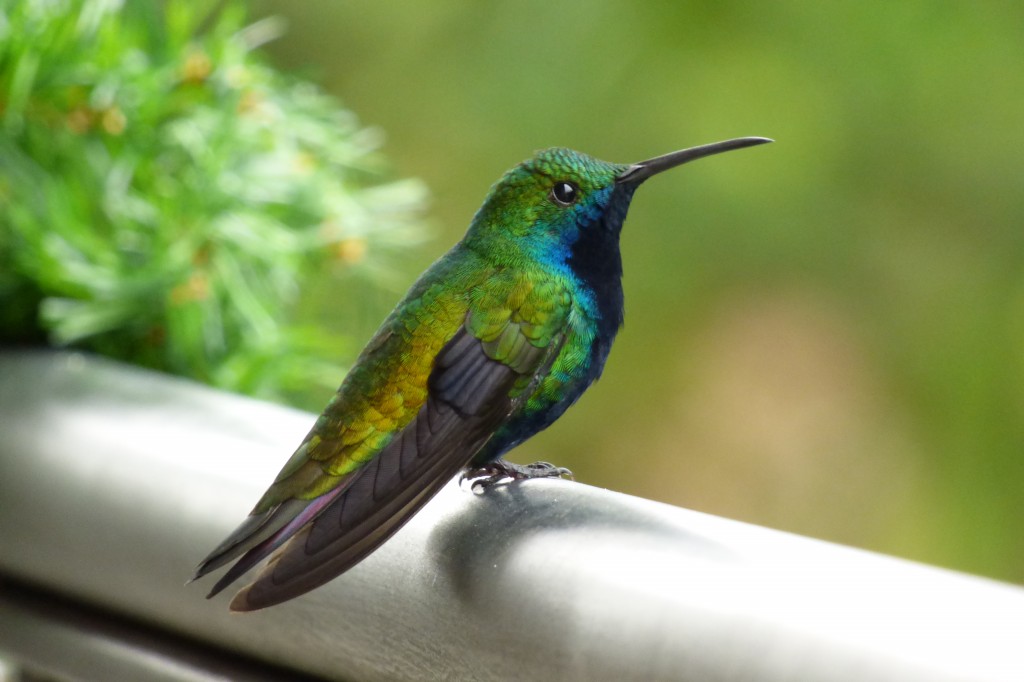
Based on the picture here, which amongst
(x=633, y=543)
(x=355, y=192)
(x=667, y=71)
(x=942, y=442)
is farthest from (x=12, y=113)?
(x=942, y=442)

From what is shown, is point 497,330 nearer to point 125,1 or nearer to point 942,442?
point 125,1

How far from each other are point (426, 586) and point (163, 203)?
487mm

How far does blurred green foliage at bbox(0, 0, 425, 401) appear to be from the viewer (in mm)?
813

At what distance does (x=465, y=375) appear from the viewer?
19.9 inches

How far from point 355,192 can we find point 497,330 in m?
0.44

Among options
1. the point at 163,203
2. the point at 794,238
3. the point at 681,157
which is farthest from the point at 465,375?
the point at 794,238

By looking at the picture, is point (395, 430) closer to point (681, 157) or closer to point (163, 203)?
point (681, 157)

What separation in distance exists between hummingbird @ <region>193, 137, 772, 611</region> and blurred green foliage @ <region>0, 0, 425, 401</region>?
0.32 m

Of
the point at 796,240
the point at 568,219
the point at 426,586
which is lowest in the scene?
the point at 426,586

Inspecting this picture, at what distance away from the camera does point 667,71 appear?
1716mm

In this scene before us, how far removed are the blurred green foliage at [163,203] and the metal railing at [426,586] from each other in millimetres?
161

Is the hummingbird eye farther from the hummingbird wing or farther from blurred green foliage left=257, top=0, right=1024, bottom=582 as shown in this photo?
blurred green foliage left=257, top=0, right=1024, bottom=582

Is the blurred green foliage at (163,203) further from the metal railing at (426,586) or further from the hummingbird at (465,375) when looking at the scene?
the hummingbird at (465,375)

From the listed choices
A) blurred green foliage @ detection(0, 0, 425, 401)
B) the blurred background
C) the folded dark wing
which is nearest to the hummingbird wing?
the folded dark wing
